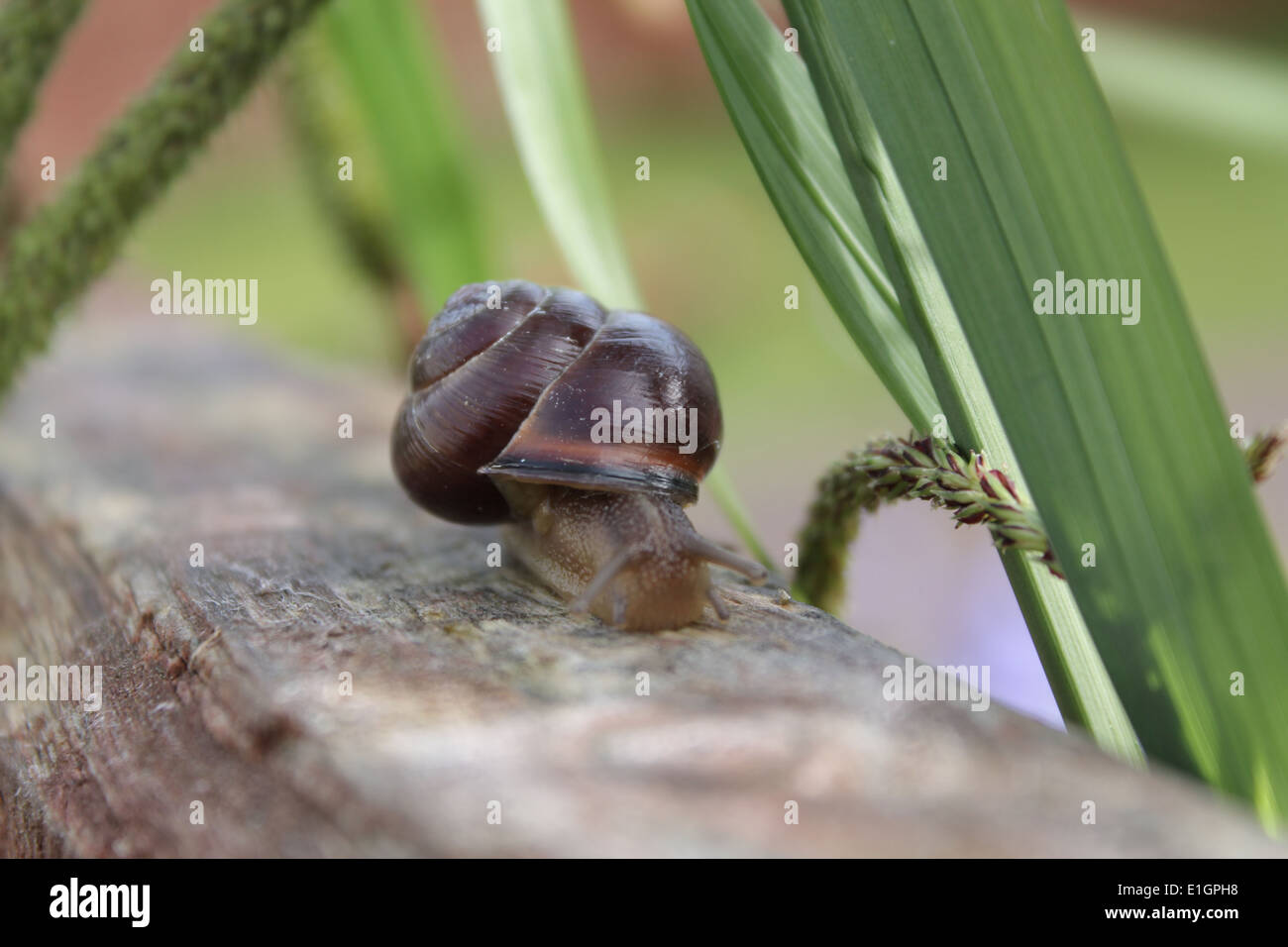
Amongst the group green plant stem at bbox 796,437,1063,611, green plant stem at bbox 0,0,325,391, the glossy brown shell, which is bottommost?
green plant stem at bbox 796,437,1063,611

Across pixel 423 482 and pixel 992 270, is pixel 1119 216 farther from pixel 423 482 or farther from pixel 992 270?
pixel 423 482

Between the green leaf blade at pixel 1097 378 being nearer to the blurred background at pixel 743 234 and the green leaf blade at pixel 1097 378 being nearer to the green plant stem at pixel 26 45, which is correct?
the blurred background at pixel 743 234

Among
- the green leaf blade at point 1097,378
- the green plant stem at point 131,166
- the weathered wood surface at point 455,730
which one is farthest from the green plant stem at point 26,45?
the green leaf blade at point 1097,378

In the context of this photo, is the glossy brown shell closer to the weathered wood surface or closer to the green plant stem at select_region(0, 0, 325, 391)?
the weathered wood surface

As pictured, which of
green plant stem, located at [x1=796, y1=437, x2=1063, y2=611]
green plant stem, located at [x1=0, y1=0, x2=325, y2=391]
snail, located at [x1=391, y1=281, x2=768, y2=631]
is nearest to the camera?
green plant stem, located at [x1=796, y1=437, x2=1063, y2=611]

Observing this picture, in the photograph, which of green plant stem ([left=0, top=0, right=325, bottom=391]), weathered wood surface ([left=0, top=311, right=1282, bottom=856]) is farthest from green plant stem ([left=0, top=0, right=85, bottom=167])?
weathered wood surface ([left=0, top=311, right=1282, bottom=856])

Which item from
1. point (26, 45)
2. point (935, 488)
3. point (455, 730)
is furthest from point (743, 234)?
point (455, 730)

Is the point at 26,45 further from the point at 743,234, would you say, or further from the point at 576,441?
the point at 743,234
